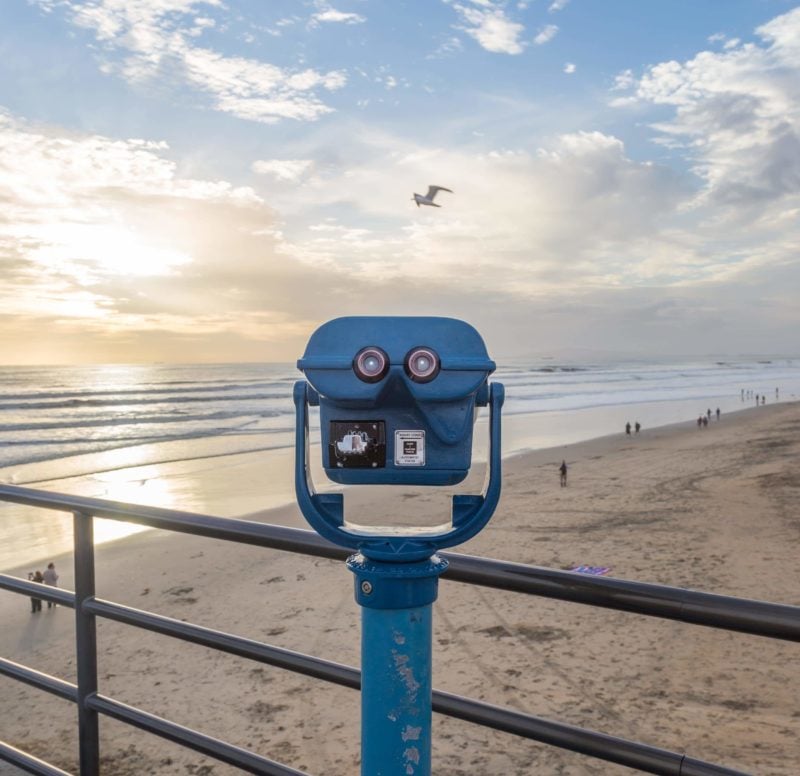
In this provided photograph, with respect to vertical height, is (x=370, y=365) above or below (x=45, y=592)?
above

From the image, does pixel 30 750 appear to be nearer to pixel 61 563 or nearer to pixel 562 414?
pixel 61 563

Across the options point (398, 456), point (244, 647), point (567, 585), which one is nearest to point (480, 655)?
point (244, 647)

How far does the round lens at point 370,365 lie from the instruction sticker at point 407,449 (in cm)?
11

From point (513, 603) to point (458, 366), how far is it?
28.5ft

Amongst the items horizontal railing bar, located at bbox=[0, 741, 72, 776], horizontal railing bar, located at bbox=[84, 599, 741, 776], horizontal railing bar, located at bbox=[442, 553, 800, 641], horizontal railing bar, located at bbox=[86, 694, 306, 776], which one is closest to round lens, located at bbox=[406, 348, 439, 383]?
horizontal railing bar, located at bbox=[442, 553, 800, 641]

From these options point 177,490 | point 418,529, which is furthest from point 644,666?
point 177,490

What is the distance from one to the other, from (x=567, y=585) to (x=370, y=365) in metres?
0.56

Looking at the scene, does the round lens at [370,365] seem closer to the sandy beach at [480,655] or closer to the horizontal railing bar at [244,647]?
the horizontal railing bar at [244,647]

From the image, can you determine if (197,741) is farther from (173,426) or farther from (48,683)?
(173,426)

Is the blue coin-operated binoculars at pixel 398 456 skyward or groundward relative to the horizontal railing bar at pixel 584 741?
skyward

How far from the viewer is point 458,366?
4.12 feet

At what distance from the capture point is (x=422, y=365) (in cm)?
124

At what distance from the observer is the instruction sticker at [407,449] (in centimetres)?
127

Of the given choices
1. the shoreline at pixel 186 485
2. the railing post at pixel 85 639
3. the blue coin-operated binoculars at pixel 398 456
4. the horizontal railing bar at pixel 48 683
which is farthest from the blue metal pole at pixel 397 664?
the shoreline at pixel 186 485
